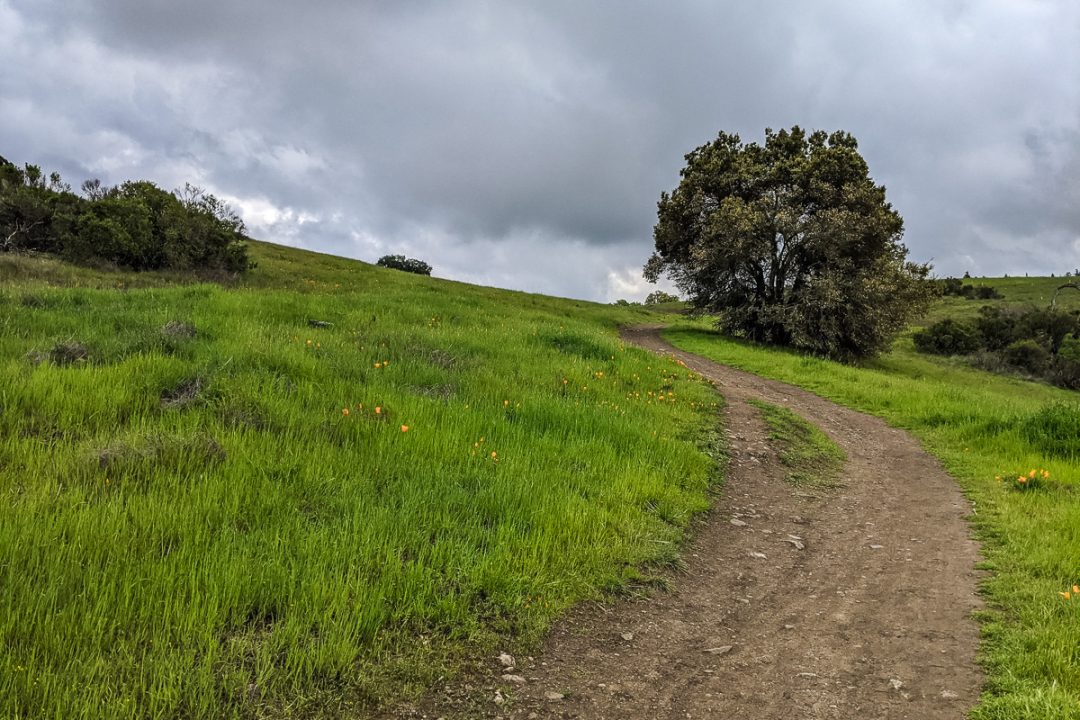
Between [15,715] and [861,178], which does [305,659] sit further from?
[861,178]

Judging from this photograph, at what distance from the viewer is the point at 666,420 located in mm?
9688

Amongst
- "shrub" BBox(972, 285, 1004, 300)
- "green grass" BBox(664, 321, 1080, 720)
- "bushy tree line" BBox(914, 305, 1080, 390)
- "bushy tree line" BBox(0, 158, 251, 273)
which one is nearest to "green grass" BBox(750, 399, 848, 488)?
"green grass" BBox(664, 321, 1080, 720)

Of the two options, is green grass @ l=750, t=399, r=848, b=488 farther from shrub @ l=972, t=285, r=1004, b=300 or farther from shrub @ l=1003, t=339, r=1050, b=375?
shrub @ l=972, t=285, r=1004, b=300

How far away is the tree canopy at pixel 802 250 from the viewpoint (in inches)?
1070

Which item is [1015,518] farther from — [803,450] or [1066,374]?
[1066,374]

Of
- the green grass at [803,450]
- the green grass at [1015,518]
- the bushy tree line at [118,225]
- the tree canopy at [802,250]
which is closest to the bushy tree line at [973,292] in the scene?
the tree canopy at [802,250]

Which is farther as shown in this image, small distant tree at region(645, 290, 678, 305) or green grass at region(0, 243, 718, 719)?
small distant tree at region(645, 290, 678, 305)

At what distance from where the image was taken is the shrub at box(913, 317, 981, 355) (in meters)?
45.8

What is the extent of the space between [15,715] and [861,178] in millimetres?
34419

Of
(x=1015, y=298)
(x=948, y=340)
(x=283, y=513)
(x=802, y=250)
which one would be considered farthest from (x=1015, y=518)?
(x=1015, y=298)

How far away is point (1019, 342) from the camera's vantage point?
43.1m

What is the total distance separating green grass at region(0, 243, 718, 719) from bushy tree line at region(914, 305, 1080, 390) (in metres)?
46.0

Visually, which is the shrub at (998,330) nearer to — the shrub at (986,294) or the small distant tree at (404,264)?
the shrub at (986,294)

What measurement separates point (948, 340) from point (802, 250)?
89.3ft
